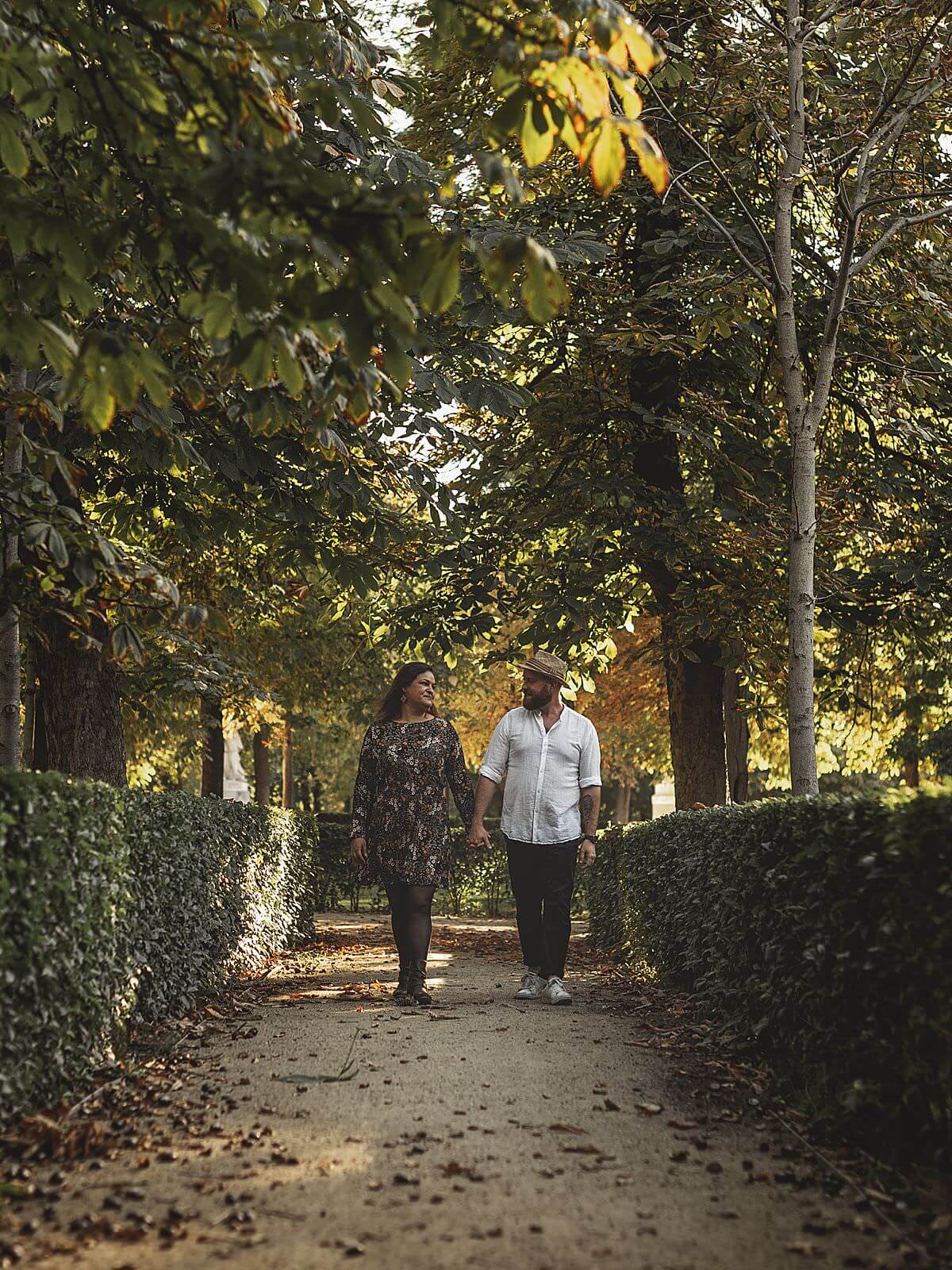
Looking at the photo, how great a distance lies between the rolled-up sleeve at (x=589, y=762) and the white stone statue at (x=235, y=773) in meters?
25.0

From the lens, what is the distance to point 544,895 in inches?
350

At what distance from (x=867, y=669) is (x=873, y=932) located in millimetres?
11559

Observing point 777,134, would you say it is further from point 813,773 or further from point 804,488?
point 813,773

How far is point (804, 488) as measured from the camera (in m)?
8.65

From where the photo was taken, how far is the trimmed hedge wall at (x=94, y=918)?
473cm

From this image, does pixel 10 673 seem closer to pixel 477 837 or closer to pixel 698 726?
pixel 477 837

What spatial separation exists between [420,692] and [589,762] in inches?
51.0

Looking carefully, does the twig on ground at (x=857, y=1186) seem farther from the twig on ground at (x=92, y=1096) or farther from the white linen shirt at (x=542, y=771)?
the white linen shirt at (x=542, y=771)

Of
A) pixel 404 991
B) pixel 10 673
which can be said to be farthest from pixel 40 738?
pixel 404 991

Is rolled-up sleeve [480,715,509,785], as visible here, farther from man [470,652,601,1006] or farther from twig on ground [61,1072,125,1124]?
twig on ground [61,1072,125,1124]

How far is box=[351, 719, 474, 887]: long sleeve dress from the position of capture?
8781 millimetres

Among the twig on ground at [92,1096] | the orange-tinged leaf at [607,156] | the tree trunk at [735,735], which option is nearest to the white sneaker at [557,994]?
the twig on ground at [92,1096]

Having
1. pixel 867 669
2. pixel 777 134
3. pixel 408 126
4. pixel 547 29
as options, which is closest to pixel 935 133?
pixel 777 134

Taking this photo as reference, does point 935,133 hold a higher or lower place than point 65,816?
higher
